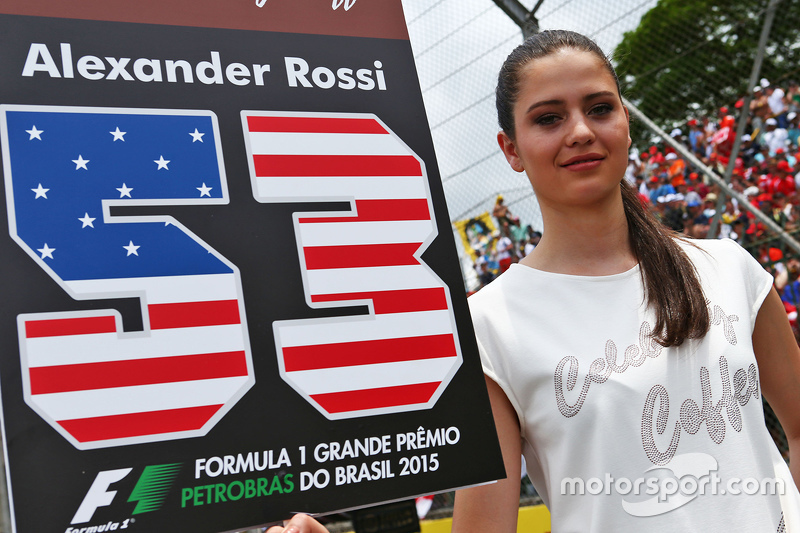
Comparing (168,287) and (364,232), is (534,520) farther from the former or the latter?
(168,287)

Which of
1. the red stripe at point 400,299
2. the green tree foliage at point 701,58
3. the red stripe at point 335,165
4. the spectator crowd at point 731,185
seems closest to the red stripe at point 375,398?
the red stripe at point 400,299

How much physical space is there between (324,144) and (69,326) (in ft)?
1.55

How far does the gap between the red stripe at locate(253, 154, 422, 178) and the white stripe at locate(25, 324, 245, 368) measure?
0.26 metres

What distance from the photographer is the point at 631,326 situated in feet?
4.30

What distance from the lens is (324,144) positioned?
1.24m

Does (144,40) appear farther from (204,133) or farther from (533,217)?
(533,217)

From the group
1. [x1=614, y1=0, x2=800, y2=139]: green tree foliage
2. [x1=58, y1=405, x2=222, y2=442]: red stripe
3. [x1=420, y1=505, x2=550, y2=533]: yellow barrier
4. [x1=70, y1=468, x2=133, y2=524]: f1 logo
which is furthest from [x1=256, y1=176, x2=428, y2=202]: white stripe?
[x1=614, y1=0, x2=800, y2=139]: green tree foliage

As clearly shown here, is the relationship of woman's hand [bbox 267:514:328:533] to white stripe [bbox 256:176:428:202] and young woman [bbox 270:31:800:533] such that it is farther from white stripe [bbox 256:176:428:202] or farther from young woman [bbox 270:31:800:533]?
white stripe [bbox 256:176:428:202]

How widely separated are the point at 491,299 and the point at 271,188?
0.47 m

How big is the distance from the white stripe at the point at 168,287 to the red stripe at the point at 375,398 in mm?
202

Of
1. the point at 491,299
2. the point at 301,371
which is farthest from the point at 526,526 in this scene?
the point at 301,371

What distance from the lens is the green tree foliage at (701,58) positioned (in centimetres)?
583

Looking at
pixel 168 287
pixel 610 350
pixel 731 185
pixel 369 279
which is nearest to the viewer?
pixel 168 287

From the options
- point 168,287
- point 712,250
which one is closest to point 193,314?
point 168,287
